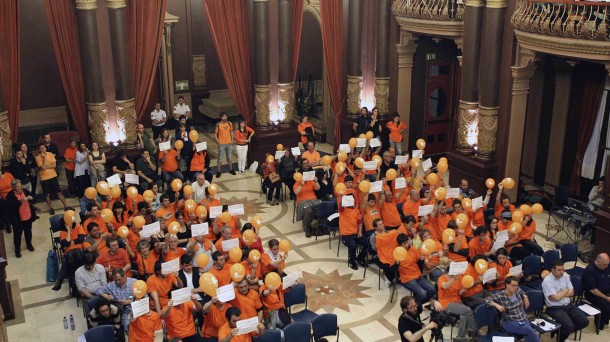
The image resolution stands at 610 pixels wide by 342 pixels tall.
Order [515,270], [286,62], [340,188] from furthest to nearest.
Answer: [286,62], [340,188], [515,270]

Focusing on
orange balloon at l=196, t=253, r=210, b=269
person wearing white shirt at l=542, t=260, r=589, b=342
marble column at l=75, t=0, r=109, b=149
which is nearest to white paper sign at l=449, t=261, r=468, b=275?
person wearing white shirt at l=542, t=260, r=589, b=342

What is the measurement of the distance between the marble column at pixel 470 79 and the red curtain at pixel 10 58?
9.78 m

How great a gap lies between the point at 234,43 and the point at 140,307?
10.2 meters

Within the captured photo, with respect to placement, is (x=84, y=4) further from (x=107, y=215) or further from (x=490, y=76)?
(x=490, y=76)

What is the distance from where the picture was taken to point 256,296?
9.20m

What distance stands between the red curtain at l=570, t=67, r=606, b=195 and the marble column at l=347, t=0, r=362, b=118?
20.2 ft

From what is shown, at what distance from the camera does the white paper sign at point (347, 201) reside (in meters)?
12.2

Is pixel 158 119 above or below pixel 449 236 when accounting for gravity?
above

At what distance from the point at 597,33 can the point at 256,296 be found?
7.52m

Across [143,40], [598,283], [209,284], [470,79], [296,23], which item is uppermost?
[296,23]

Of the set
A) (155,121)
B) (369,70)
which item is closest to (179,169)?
(155,121)

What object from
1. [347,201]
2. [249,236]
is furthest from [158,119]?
[249,236]

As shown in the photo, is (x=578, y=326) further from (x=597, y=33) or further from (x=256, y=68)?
(x=256, y=68)

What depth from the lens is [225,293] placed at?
8711 mm
